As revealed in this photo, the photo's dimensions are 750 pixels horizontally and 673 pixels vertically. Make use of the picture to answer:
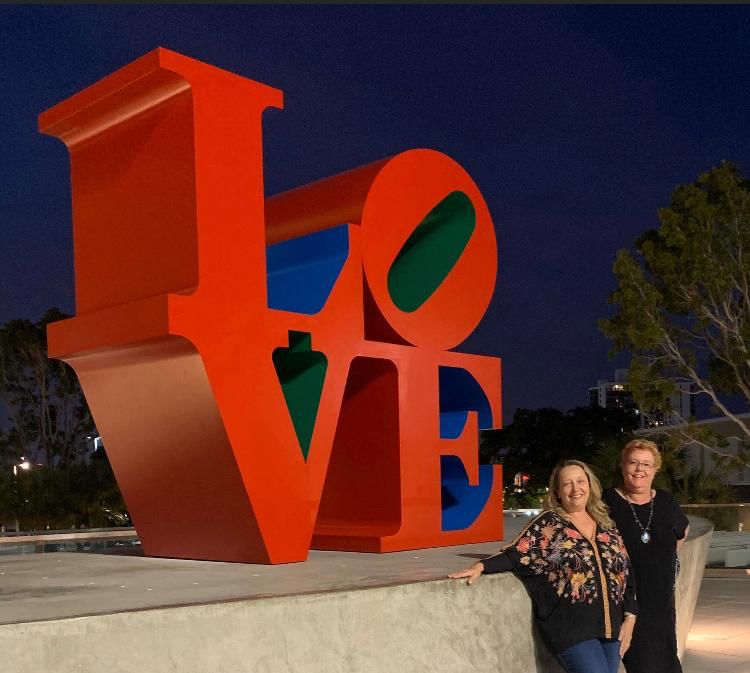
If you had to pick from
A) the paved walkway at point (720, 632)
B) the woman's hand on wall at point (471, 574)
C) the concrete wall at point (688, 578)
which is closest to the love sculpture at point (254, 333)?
the concrete wall at point (688, 578)

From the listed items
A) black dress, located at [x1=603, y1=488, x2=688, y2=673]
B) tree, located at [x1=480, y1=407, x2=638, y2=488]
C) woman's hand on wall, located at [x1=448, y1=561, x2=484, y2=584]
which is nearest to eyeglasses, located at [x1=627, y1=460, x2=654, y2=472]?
black dress, located at [x1=603, y1=488, x2=688, y2=673]

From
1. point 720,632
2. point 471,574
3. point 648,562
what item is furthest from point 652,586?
point 720,632

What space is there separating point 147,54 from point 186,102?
1.53 ft

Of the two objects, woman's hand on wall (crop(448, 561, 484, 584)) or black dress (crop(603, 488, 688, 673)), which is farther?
woman's hand on wall (crop(448, 561, 484, 584))

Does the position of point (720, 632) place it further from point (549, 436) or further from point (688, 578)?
point (549, 436)

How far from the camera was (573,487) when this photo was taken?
5.32 meters

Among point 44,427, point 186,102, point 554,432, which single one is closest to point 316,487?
point 186,102

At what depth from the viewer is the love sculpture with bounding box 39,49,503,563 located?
26.3 feet

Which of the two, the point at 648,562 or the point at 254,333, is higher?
the point at 254,333

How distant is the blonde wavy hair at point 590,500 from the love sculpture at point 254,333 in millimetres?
3186

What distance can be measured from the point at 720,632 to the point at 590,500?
20.9 ft

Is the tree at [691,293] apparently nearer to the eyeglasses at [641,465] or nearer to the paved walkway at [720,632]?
the paved walkway at [720,632]

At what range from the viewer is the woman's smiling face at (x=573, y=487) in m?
5.33

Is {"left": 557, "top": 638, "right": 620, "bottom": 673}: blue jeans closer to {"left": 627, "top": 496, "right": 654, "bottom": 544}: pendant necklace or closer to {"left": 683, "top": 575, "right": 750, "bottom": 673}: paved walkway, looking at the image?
{"left": 627, "top": 496, "right": 654, "bottom": 544}: pendant necklace
